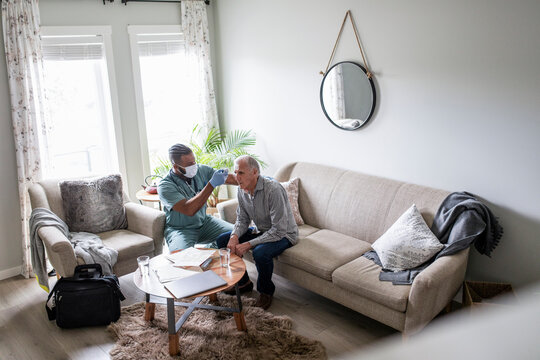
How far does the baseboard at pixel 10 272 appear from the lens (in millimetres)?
3988

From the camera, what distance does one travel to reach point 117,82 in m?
4.41

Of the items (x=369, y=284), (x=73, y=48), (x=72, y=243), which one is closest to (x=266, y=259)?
(x=369, y=284)

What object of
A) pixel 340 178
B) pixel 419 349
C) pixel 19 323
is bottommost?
pixel 19 323

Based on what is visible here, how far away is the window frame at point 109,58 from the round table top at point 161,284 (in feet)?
5.69

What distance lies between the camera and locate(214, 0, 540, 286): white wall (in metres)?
2.87

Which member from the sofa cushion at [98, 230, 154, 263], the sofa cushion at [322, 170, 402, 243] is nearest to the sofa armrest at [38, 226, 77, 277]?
the sofa cushion at [98, 230, 154, 263]

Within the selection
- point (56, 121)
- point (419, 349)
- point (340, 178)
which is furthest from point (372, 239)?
point (419, 349)

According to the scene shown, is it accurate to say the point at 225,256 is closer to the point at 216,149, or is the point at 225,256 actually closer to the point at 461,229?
the point at 461,229

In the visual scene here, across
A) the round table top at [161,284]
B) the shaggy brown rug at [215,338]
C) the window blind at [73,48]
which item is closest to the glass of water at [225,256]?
the round table top at [161,284]

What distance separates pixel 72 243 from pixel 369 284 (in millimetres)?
2139

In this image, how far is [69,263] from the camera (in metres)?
3.18

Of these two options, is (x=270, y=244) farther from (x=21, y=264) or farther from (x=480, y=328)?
(x=480, y=328)

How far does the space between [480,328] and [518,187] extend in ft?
9.95

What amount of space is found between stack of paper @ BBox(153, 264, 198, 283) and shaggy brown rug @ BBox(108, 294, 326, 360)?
1.36 ft
